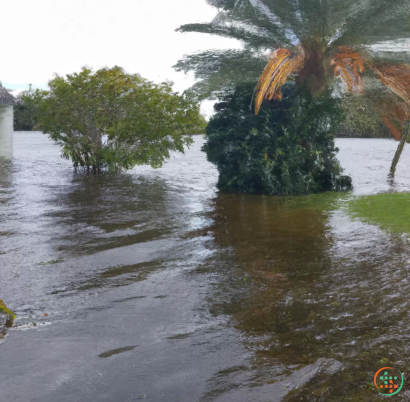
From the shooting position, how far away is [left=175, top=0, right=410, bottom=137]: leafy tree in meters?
13.5

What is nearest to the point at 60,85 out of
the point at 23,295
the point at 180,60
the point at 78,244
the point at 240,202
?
the point at 180,60

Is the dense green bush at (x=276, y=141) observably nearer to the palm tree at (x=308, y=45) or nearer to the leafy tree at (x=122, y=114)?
the palm tree at (x=308, y=45)

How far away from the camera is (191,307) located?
564cm

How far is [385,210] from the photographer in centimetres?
1222

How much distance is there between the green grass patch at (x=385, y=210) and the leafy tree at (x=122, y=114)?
8.14 m

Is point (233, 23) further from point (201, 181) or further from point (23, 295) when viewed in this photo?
point (23, 295)

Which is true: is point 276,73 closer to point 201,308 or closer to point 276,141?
point 276,141

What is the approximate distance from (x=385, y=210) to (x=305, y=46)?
558cm

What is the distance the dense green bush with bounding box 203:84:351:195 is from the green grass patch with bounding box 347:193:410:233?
1.91 metres

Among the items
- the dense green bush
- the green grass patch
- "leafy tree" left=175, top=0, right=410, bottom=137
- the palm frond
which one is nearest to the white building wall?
"leafy tree" left=175, top=0, right=410, bottom=137

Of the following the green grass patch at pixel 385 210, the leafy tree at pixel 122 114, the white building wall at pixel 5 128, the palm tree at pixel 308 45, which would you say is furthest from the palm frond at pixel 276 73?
the white building wall at pixel 5 128

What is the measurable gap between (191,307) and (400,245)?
14.7 ft

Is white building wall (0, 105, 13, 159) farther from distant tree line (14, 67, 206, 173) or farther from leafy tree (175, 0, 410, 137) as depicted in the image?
leafy tree (175, 0, 410, 137)

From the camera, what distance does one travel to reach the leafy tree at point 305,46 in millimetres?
13523
